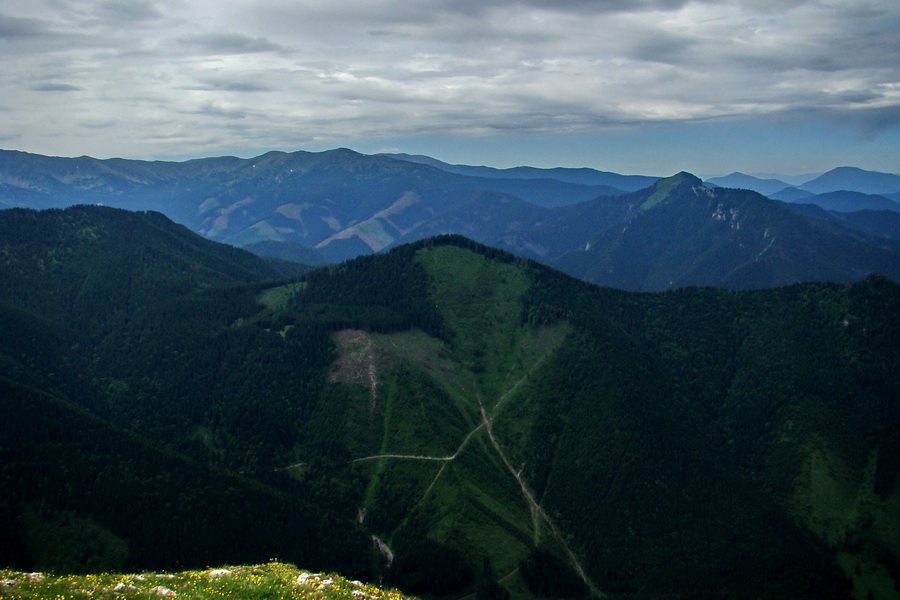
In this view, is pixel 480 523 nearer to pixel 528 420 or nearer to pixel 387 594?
pixel 528 420

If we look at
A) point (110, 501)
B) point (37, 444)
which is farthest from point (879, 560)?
point (37, 444)

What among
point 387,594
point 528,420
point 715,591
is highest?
point 387,594

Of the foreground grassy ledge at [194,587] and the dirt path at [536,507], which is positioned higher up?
the foreground grassy ledge at [194,587]

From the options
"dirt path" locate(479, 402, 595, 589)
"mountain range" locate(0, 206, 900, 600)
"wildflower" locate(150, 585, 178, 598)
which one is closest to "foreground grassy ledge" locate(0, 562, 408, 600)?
"wildflower" locate(150, 585, 178, 598)

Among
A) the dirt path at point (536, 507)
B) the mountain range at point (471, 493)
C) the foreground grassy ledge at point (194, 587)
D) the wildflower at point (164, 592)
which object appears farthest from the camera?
the dirt path at point (536, 507)

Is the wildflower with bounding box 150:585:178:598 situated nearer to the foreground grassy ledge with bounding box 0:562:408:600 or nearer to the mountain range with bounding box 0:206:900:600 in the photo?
the foreground grassy ledge with bounding box 0:562:408:600

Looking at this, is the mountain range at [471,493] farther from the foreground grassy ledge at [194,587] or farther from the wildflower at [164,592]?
the wildflower at [164,592]

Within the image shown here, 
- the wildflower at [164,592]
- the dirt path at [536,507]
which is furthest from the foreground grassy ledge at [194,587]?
the dirt path at [536,507]

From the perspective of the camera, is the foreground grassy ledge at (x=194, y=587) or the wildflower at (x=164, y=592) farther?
the wildflower at (x=164, y=592)

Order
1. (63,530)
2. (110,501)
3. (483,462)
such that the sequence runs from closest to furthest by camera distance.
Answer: (63,530) → (110,501) → (483,462)
